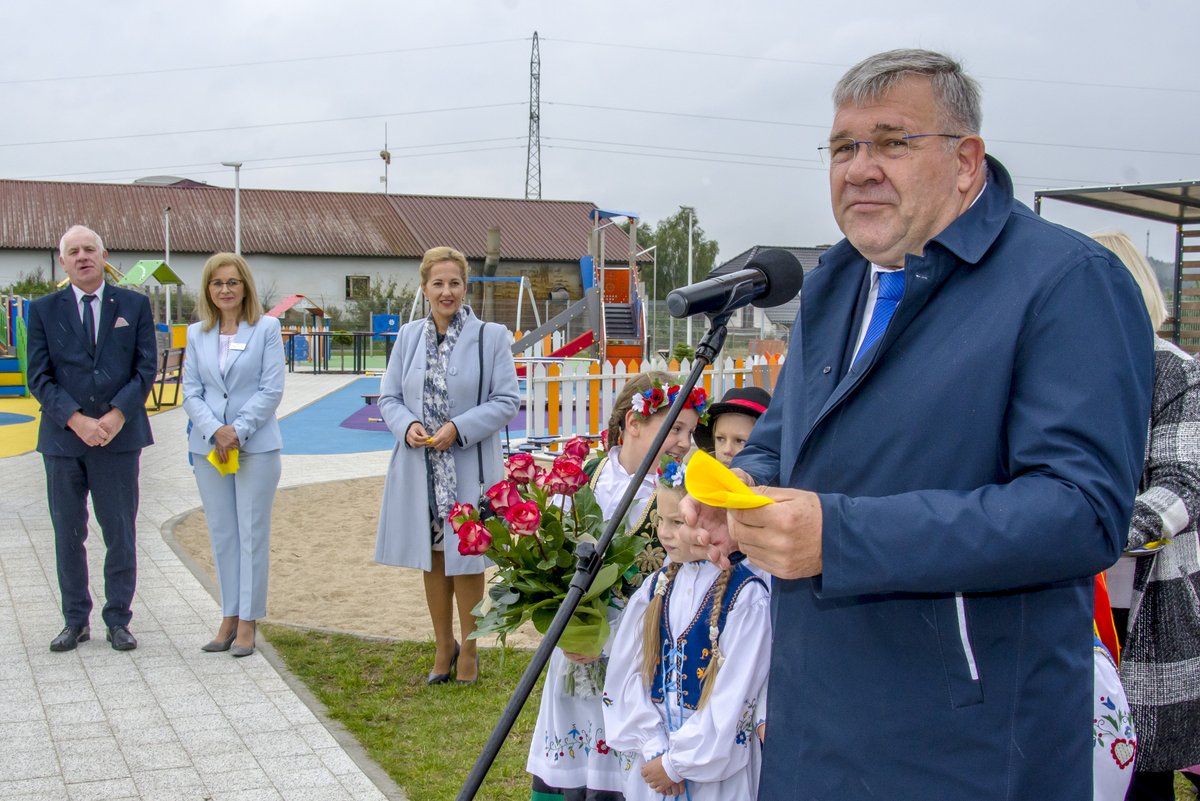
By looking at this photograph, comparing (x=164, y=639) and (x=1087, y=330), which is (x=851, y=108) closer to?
(x=1087, y=330)

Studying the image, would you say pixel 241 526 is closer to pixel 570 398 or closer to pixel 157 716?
pixel 157 716

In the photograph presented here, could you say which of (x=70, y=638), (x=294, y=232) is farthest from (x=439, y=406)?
(x=294, y=232)

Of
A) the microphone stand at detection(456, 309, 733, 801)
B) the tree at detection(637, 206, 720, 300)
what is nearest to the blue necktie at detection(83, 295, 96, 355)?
the microphone stand at detection(456, 309, 733, 801)

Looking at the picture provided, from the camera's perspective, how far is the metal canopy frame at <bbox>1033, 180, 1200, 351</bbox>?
26.9 feet

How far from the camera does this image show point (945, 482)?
1650 millimetres

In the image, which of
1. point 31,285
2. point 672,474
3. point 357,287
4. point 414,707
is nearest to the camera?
point 672,474

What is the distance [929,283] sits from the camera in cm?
170

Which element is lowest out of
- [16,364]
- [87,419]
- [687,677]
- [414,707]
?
[414,707]

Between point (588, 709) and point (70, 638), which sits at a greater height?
point (588, 709)

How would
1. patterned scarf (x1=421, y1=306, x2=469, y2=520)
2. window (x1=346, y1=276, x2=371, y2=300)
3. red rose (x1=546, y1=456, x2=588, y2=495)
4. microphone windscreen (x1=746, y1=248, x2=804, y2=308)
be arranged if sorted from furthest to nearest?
window (x1=346, y1=276, x2=371, y2=300) → patterned scarf (x1=421, y1=306, x2=469, y2=520) → red rose (x1=546, y1=456, x2=588, y2=495) → microphone windscreen (x1=746, y1=248, x2=804, y2=308)

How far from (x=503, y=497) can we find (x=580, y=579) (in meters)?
1.20

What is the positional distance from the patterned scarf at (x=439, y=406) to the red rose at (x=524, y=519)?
2063 mm

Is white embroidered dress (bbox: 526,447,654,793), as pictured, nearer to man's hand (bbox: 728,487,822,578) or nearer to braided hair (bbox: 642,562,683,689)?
braided hair (bbox: 642,562,683,689)

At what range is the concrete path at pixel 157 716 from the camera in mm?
4027
